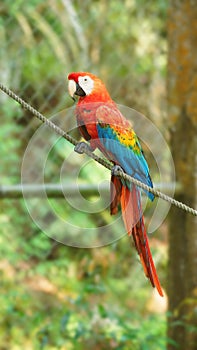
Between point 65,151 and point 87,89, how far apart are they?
57.1 inches

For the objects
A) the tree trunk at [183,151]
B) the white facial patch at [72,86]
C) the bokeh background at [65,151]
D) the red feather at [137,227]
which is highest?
the bokeh background at [65,151]

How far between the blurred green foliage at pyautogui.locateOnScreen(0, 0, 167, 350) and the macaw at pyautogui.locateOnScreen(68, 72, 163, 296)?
3.05ft

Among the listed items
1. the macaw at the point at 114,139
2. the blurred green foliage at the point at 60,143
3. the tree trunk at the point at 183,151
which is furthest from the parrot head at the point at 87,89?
the blurred green foliage at the point at 60,143

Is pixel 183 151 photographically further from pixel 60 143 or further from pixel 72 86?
pixel 72 86

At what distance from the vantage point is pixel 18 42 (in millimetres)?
2656

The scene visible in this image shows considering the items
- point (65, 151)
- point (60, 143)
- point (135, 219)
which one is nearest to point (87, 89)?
point (135, 219)

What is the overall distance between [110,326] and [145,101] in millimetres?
1984

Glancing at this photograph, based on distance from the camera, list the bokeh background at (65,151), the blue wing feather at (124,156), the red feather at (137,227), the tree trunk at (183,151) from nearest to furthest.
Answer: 1. the red feather at (137,227)
2. the blue wing feather at (124,156)
3. the tree trunk at (183,151)
4. the bokeh background at (65,151)

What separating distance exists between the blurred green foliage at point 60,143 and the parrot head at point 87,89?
94 cm

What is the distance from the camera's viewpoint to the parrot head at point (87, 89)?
3.93 feet

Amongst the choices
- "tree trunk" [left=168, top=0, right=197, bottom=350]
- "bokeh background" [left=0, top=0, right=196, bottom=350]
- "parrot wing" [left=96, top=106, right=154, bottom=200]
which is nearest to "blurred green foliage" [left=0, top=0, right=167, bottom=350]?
"bokeh background" [left=0, top=0, right=196, bottom=350]

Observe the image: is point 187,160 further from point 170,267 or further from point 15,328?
point 15,328

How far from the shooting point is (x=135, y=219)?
1.19m

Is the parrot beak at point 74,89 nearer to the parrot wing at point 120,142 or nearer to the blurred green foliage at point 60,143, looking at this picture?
the parrot wing at point 120,142
